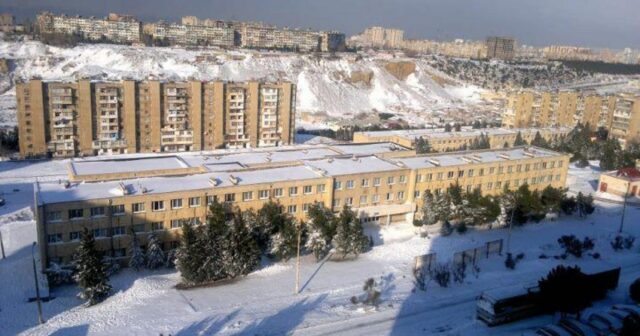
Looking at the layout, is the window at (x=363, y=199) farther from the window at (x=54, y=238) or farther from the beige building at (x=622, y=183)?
the beige building at (x=622, y=183)

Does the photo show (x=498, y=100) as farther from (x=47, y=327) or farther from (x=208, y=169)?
(x=47, y=327)

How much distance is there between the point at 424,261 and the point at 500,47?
17955cm

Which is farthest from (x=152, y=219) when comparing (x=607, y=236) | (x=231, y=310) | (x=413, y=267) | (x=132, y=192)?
(x=607, y=236)

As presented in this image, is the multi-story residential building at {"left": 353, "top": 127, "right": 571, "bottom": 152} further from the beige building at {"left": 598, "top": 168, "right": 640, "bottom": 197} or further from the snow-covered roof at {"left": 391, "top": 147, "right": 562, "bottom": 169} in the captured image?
the beige building at {"left": 598, "top": 168, "right": 640, "bottom": 197}

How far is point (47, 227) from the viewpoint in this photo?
71.5ft

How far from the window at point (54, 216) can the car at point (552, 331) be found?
19.3 m

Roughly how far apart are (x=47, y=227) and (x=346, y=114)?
223 ft

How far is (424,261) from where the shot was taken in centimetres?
2403

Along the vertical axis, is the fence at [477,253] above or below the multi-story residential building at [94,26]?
below

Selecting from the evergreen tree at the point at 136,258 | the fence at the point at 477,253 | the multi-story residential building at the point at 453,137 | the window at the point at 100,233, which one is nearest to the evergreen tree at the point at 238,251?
the evergreen tree at the point at 136,258

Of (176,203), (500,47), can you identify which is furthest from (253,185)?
(500,47)

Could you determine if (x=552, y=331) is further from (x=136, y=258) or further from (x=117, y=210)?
(x=117, y=210)

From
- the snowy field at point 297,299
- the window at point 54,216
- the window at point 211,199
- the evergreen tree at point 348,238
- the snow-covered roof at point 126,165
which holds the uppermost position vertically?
the snow-covered roof at point 126,165

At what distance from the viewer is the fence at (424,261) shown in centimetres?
2381
